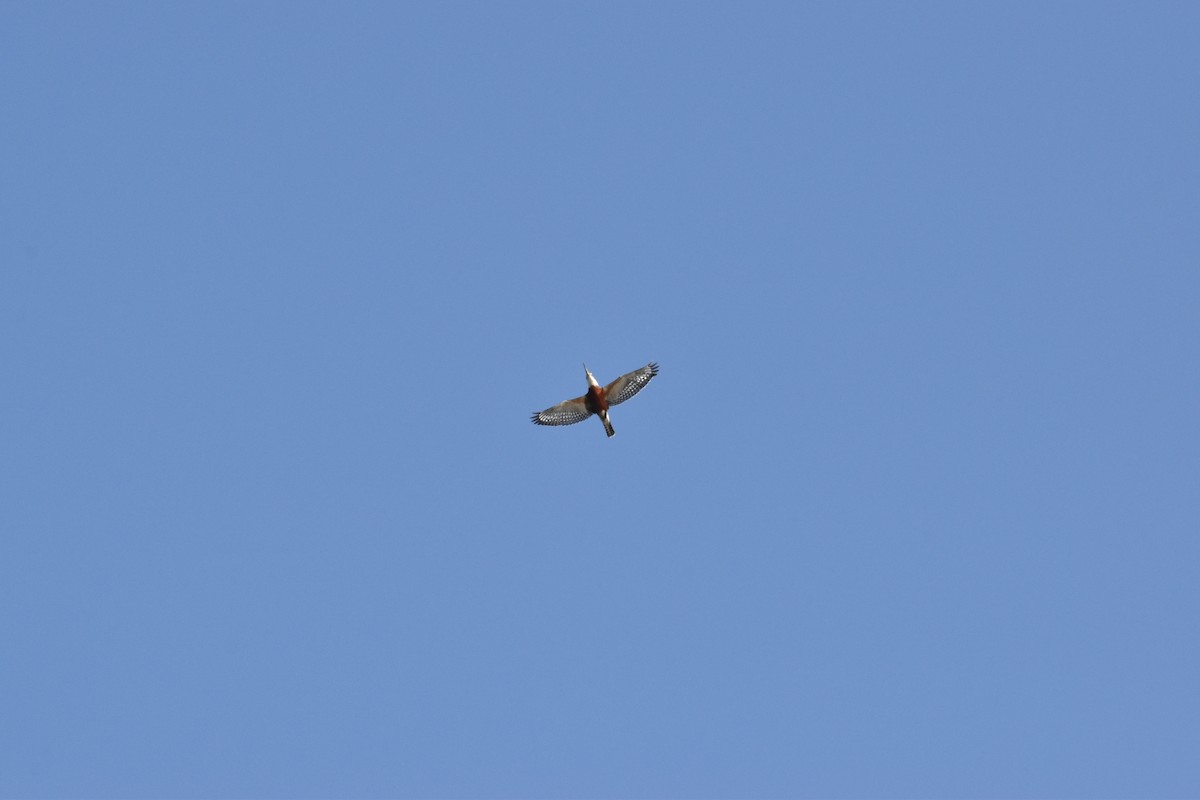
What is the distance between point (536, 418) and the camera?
2963 inches

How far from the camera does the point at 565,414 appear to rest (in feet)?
246

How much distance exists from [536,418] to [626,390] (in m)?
2.94

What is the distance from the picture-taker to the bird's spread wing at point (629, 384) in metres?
74.4

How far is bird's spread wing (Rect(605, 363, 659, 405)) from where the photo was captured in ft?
244

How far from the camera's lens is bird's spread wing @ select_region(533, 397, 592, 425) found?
74.9m

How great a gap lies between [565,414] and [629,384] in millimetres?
2200

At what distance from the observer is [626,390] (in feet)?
245

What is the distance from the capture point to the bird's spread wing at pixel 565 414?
7488 cm

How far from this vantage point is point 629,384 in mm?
74625

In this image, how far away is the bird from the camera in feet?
244

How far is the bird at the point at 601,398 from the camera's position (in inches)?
2928

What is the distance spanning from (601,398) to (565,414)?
4.55 feet

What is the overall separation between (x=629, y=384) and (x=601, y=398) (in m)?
0.98
